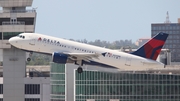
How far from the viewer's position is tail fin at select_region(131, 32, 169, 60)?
149125 millimetres

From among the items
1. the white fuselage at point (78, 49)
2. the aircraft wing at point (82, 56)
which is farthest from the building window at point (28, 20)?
the aircraft wing at point (82, 56)

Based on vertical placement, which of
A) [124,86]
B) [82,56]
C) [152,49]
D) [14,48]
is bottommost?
[124,86]

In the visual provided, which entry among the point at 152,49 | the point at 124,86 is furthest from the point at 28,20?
the point at 152,49

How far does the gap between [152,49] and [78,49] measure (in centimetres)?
1575

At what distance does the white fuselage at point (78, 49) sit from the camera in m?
140

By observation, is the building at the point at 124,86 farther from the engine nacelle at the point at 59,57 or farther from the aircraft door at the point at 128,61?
the engine nacelle at the point at 59,57

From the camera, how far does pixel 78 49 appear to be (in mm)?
142250

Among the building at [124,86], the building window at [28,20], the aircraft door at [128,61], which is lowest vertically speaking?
the building at [124,86]

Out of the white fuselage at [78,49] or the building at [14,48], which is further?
the building at [14,48]

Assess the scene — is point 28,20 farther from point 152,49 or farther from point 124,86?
point 152,49

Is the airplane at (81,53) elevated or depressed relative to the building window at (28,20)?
depressed

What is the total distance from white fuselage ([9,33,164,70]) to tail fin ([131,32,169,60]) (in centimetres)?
211

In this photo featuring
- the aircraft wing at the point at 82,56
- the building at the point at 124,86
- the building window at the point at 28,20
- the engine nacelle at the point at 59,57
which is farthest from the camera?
the building window at the point at 28,20

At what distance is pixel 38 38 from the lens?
140125mm
